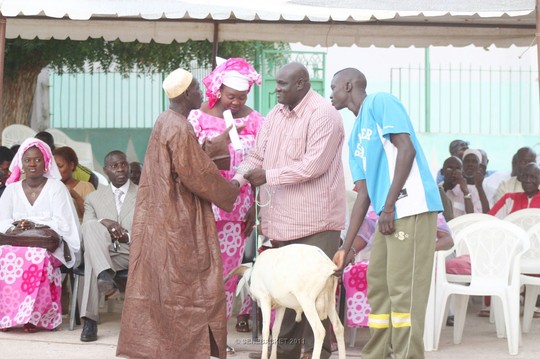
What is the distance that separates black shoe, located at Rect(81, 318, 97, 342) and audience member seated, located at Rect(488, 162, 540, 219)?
3978 mm

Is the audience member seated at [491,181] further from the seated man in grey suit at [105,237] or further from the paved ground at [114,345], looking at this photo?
the seated man in grey suit at [105,237]

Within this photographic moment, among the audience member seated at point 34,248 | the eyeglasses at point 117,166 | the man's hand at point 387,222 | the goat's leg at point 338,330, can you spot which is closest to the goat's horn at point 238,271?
the goat's leg at point 338,330

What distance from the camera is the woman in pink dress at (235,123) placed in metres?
7.41

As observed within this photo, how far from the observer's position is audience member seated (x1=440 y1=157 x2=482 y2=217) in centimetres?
1064

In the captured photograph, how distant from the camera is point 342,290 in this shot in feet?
26.5

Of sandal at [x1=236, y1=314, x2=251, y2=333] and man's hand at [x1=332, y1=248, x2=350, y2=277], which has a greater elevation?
man's hand at [x1=332, y1=248, x2=350, y2=277]

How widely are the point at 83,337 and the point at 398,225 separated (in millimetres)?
3172

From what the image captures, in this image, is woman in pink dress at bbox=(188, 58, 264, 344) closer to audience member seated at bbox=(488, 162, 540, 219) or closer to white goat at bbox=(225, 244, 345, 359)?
white goat at bbox=(225, 244, 345, 359)

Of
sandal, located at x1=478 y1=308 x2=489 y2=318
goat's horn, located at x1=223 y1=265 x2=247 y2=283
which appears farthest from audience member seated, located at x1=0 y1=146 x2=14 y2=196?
sandal, located at x1=478 y1=308 x2=489 y2=318

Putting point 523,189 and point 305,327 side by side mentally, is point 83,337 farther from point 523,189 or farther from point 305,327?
point 523,189

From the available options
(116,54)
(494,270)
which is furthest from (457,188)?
(116,54)

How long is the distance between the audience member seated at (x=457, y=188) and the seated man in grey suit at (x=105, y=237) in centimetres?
338

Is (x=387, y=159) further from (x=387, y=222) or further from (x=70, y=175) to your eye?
(x=70, y=175)

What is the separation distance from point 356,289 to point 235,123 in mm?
1560
